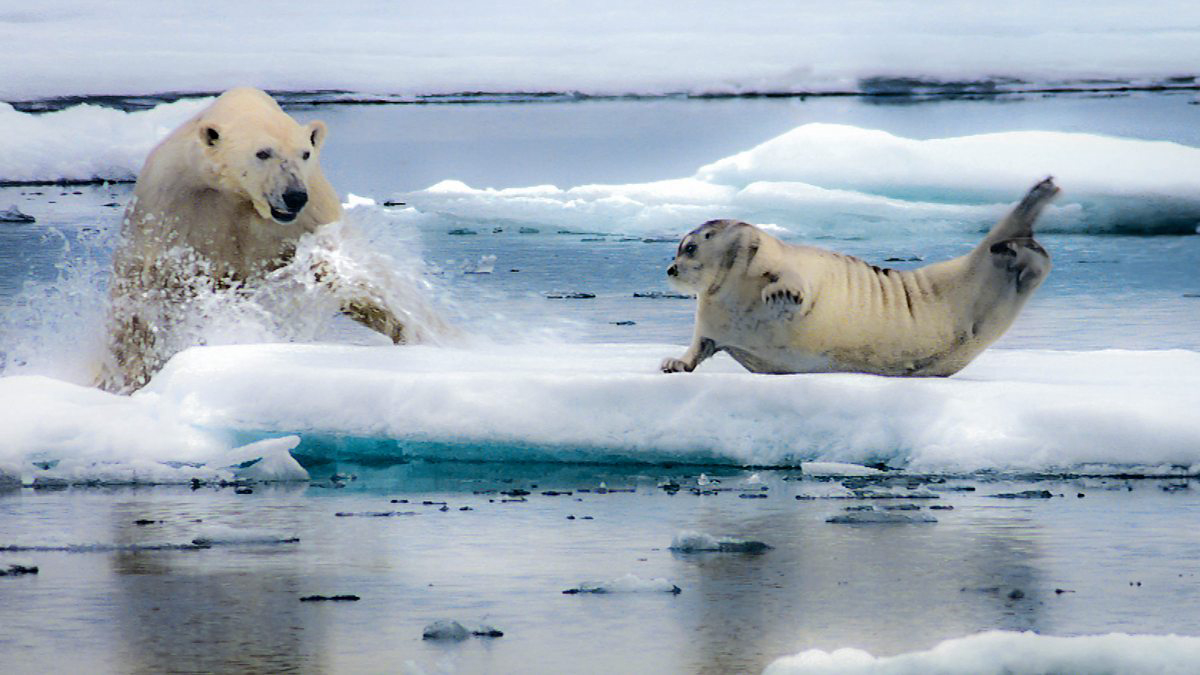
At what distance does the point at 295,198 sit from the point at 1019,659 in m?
4.91

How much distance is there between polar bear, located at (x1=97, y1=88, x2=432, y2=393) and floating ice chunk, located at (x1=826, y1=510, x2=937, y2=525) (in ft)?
11.1

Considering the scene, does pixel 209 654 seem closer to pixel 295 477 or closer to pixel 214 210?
pixel 295 477

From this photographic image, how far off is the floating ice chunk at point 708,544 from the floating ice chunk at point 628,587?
1.51ft

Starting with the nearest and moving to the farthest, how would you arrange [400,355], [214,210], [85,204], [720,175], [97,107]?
[400,355], [214,210], [720,175], [85,204], [97,107]

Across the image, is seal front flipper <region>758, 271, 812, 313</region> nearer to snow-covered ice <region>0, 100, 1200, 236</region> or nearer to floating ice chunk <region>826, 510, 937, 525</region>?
floating ice chunk <region>826, 510, 937, 525</region>

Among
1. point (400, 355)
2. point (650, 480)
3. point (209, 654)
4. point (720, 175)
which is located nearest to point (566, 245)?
point (720, 175)

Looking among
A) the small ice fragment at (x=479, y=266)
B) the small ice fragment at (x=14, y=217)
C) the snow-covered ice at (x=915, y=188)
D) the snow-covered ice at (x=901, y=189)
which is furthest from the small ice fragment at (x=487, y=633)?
the small ice fragment at (x=14, y=217)

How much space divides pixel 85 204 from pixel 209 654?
20328 millimetres

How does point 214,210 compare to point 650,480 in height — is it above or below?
above

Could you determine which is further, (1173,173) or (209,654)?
(1173,173)

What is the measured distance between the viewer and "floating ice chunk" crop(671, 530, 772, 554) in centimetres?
498

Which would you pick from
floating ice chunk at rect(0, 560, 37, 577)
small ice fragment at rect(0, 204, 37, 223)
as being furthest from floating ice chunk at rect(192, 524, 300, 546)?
small ice fragment at rect(0, 204, 37, 223)

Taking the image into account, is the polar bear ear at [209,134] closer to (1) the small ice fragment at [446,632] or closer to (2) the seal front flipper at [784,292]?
(2) the seal front flipper at [784,292]

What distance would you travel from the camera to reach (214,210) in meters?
8.24
